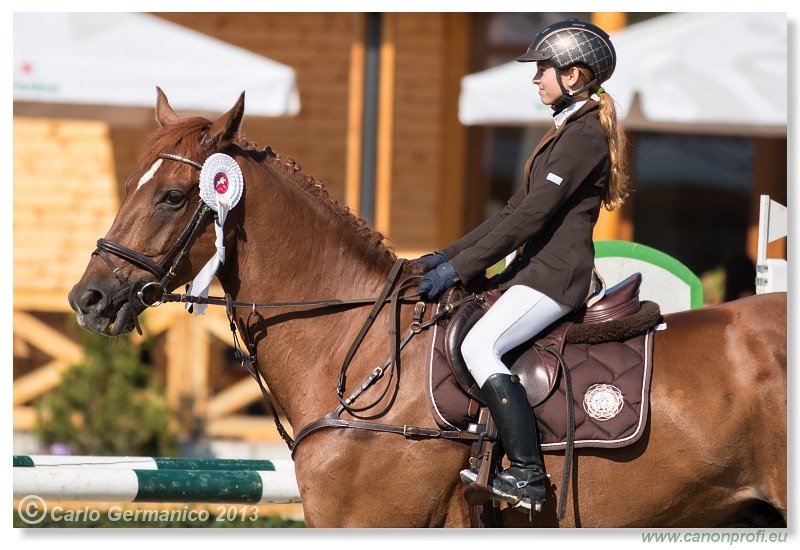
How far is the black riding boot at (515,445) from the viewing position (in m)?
3.61

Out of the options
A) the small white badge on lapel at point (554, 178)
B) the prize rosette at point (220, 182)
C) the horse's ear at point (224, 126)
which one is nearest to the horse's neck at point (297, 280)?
the prize rosette at point (220, 182)

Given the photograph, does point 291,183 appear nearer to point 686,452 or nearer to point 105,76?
point 686,452

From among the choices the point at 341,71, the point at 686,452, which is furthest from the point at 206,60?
the point at 686,452

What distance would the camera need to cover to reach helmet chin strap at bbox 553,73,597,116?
13.1ft

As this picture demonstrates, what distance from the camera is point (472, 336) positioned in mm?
3738

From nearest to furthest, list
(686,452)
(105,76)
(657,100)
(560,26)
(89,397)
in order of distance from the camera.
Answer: (686,452)
(560,26)
(657,100)
(105,76)
(89,397)

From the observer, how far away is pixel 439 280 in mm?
3836

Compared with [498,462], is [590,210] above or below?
above

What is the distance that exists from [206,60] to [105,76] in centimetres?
83

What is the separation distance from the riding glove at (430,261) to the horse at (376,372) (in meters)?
0.06

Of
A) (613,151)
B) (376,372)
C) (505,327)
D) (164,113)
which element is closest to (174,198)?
(164,113)

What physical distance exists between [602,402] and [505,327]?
0.48 meters

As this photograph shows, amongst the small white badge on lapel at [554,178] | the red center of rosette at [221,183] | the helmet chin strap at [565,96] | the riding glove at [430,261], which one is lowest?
the riding glove at [430,261]

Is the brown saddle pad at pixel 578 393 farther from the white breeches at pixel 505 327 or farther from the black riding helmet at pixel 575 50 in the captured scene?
the black riding helmet at pixel 575 50
